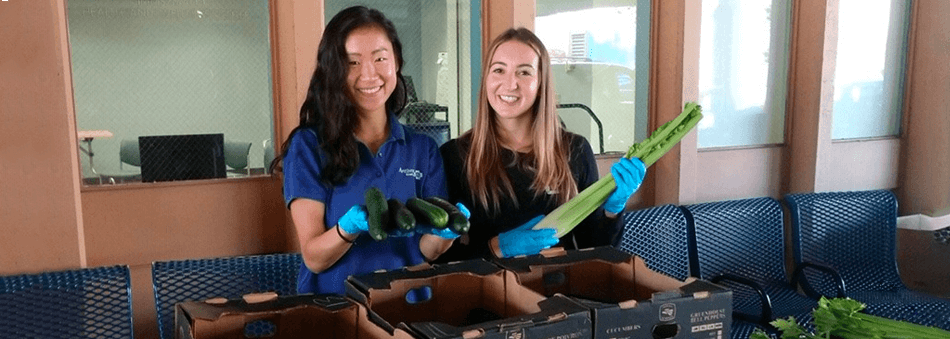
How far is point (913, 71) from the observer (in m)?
→ 4.26

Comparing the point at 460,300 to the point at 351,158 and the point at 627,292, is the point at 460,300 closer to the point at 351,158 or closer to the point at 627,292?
the point at 627,292

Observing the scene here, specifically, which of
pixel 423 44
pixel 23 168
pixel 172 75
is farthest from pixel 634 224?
pixel 23 168

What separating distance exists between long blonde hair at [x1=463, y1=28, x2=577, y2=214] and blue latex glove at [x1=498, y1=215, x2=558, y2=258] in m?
0.11

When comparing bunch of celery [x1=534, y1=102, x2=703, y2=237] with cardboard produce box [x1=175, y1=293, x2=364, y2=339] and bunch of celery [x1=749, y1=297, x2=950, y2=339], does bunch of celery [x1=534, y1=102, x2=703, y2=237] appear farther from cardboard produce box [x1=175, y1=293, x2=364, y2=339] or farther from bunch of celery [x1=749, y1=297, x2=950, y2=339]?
cardboard produce box [x1=175, y1=293, x2=364, y2=339]

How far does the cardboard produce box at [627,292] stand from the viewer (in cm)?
126

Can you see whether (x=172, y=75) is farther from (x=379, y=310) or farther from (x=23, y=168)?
(x=379, y=310)

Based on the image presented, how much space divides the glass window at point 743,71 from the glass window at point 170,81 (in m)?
2.13

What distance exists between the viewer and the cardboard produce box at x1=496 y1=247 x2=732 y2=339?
4.13 ft

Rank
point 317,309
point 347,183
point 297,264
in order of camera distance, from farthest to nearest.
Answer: point 297,264 < point 347,183 < point 317,309

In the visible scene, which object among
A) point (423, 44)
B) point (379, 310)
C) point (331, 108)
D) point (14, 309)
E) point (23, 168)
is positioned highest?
point (423, 44)

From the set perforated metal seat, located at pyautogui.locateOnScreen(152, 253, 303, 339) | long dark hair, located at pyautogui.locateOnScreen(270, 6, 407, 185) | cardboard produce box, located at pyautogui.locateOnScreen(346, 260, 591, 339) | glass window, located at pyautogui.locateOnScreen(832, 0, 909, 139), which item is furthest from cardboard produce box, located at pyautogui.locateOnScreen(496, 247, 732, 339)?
glass window, located at pyautogui.locateOnScreen(832, 0, 909, 139)

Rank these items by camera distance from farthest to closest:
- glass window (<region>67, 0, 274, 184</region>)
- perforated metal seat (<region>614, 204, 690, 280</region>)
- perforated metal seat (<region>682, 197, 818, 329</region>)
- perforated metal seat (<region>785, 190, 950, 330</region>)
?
perforated metal seat (<region>785, 190, 950, 330</region>) → perforated metal seat (<region>682, 197, 818, 329</region>) → perforated metal seat (<region>614, 204, 690, 280</region>) → glass window (<region>67, 0, 274, 184</region>)

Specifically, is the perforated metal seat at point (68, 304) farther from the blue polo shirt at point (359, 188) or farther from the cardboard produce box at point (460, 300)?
the cardboard produce box at point (460, 300)

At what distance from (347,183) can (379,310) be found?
0.48 meters
